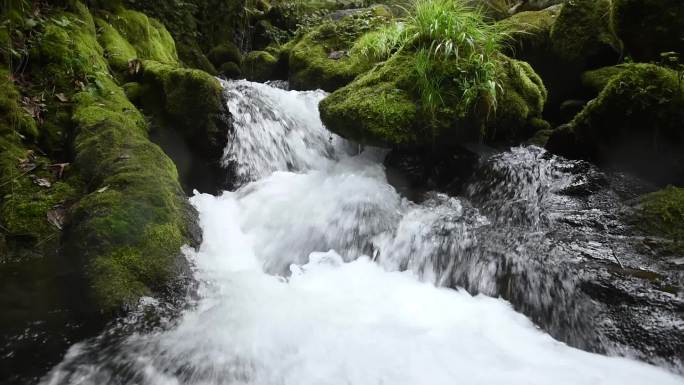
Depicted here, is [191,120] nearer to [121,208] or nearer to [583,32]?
[121,208]

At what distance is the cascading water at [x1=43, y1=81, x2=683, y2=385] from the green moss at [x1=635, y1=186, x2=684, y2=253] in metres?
0.65

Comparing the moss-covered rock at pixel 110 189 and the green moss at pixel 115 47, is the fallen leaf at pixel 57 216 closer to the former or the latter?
the moss-covered rock at pixel 110 189

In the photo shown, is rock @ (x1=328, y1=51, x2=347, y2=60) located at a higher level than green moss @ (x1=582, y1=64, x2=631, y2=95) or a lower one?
higher

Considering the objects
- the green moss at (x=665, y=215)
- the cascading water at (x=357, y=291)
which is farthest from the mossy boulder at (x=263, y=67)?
the green moss at (x=665, y=215)

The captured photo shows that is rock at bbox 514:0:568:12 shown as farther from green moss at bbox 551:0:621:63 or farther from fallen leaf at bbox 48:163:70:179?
fallen leaf at bbox 48:163:70:179

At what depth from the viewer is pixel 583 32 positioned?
5.65m

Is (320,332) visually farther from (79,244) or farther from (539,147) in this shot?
(539,147)

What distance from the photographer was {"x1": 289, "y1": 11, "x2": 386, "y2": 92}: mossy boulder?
7270mm

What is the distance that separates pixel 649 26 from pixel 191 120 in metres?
5.26

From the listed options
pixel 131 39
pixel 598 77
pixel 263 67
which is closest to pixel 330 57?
pixel 263 67

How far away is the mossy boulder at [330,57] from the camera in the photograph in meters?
7.27

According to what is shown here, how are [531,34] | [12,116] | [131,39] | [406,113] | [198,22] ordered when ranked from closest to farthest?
[12,116], [406,113], [531,34], [131,39], [198,22]

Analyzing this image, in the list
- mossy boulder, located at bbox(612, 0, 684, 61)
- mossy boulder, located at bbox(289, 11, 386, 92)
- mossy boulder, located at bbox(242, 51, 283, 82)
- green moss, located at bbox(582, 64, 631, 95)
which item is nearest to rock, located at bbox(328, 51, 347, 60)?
mossy boulder, located at bbox(289, 11, 386, 92)

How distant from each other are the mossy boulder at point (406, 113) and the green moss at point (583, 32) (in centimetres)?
131
